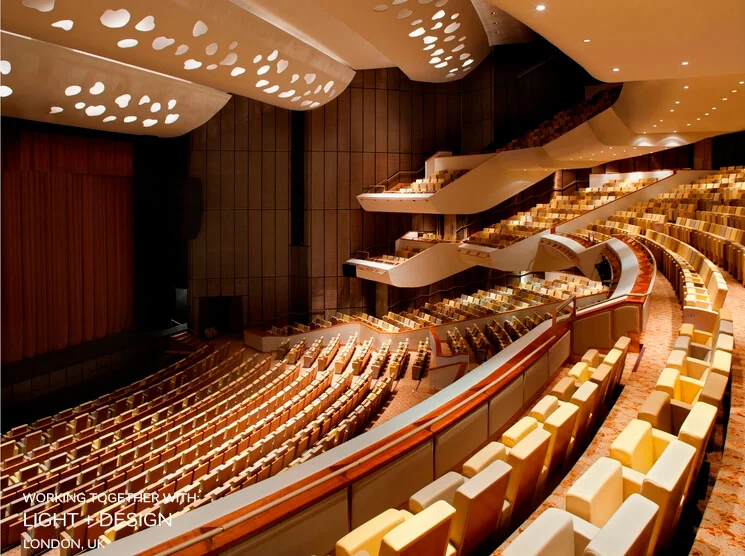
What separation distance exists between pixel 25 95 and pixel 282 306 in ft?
26.0

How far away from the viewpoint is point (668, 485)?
5.51 ft

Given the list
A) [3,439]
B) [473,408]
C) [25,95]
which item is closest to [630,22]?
[473,408]

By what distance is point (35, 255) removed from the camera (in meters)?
10.1

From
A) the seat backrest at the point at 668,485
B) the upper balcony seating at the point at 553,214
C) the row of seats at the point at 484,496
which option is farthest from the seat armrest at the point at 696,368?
the upper balcony seating at the point at 553,214

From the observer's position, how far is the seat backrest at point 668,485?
1.68 meters

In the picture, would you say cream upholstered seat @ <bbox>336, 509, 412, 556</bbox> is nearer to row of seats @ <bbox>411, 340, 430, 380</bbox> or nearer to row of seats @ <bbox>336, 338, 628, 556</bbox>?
row of seats @ <bbox>336, 338, 628, 556</bbox>

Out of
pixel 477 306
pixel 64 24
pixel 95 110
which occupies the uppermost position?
pixel 64 24

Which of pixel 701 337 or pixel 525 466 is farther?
pixel 701 337

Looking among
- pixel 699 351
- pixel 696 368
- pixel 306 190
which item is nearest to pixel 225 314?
pixel 306 190

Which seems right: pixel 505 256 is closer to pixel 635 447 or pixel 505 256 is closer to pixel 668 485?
pixel 635 447

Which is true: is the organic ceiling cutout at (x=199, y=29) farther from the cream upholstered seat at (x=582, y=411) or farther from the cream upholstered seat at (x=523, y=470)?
the cream upholstered seat at (x=523, y=470)

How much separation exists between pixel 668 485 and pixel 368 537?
0.90 metres

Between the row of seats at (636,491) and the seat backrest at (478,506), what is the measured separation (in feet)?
0.75

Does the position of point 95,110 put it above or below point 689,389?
above
